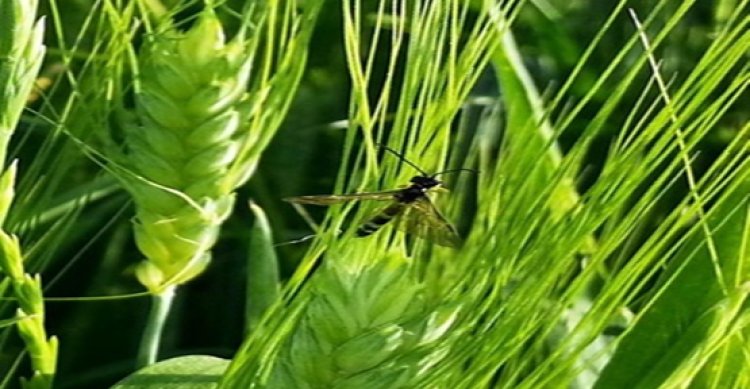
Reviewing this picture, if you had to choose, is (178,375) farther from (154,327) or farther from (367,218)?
(367,218)

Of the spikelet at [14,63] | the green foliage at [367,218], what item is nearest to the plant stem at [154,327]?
the green foliage at [367,218]

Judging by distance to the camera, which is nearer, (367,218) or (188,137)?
(367,218)

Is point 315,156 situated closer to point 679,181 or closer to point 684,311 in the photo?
point 679,181

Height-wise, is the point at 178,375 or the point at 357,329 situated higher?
the point at 357,329

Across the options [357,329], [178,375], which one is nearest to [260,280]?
[178,375]

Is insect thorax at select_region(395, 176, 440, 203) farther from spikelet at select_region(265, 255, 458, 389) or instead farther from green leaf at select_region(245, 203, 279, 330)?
green leaf at select_region(245, 203, 279, 330)
